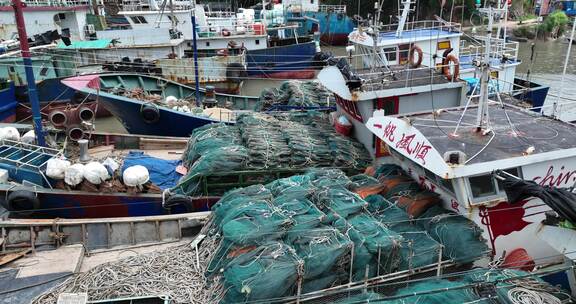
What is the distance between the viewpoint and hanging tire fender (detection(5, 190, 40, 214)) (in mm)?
9516

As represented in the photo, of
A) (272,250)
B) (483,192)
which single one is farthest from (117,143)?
(483,192)

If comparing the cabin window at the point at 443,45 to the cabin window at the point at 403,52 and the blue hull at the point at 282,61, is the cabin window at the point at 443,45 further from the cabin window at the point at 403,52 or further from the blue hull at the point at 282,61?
the blue hull at the point at 282,61

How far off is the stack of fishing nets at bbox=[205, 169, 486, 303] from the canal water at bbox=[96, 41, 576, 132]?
1043 centimetres

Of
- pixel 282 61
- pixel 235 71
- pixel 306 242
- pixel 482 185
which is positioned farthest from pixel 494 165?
pixel 282 61

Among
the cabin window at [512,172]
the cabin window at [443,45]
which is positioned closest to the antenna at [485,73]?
the cabin window at [512,172]

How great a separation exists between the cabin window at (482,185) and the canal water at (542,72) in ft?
31.4

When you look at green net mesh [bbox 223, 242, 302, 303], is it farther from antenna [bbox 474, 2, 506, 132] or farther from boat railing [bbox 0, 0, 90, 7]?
boat railing [bbox 0, 0, 90, 7]

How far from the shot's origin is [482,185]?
23.1 feet

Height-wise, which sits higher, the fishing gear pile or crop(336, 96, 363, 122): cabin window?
crop(336, 96, 363, 122): cabin window

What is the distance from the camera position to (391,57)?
49.2 ft

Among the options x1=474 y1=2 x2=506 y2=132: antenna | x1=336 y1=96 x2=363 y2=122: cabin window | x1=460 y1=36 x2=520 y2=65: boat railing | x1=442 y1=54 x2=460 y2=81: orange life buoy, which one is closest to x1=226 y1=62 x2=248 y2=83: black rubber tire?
x1=460 y1=36 x2=520 y2=65: boat railing

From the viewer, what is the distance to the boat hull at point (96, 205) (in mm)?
9875

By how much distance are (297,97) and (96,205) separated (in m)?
7.33

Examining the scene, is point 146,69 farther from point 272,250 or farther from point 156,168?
point 272,250
